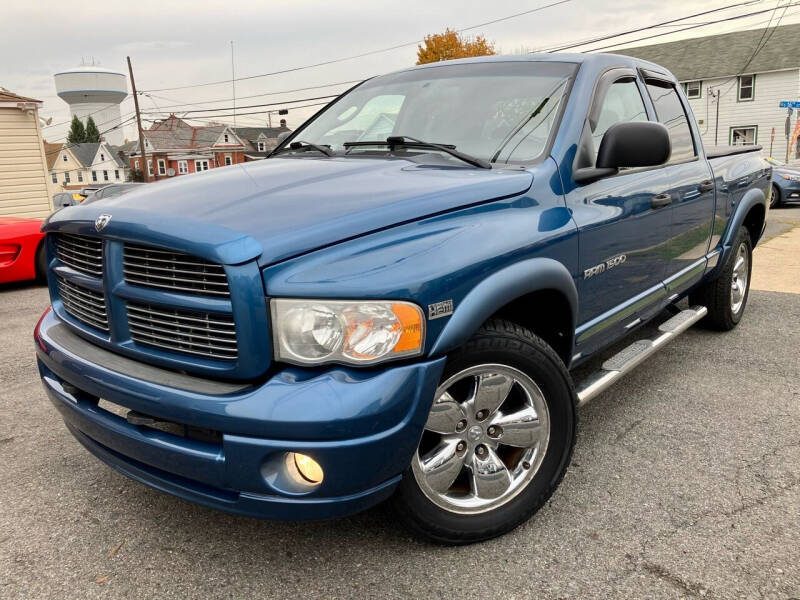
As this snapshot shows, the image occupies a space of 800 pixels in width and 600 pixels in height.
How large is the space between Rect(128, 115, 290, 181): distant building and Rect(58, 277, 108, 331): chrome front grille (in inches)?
2616

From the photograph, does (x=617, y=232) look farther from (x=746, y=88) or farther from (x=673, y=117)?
(x=746, y=88)

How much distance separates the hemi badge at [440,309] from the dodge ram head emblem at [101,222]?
1.12 meters

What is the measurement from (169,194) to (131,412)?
31.0 inches

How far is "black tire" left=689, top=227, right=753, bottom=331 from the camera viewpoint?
4609 millimetres

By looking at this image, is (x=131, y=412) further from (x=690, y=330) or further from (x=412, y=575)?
(x=690, y=330)

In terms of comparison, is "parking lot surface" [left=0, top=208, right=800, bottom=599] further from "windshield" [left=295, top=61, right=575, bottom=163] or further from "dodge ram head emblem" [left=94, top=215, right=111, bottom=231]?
"windshield" [left=295, top=61, right=575, bottom=163]

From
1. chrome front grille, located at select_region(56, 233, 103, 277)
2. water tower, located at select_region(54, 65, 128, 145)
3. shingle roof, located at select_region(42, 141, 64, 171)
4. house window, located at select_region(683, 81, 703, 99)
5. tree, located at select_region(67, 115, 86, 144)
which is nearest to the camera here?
chrome front grille, located at select_region(56, 233, 103, 277)

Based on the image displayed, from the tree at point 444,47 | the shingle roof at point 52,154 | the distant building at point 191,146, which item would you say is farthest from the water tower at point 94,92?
the tree at point 444,47

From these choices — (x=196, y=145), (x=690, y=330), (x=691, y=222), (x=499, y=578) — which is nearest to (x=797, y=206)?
(x=690, y=330)

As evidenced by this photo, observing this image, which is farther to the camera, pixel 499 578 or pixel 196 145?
pixel 196 145

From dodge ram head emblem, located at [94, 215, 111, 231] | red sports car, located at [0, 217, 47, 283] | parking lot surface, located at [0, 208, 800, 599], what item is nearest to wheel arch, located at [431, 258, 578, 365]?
parking lot surface, located at [0, 208, 800, 599]

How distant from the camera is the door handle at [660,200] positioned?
10.6 ft

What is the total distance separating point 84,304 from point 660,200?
268cm

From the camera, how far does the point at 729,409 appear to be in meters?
3.51
